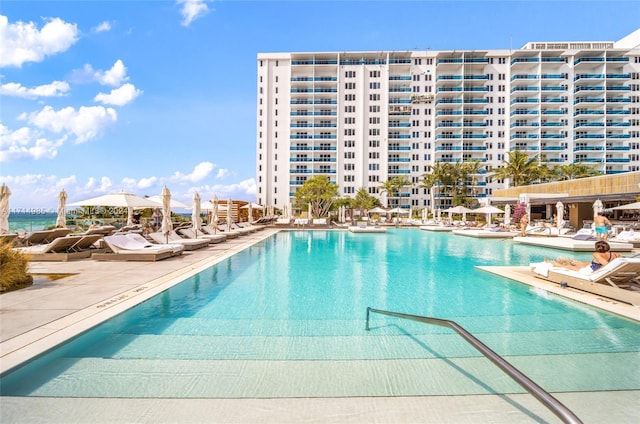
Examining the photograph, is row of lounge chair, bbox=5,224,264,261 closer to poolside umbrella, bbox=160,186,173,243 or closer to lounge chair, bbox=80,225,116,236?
poolside umbrella, bbox=160,186,173,243

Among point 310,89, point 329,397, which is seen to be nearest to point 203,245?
point 329,397

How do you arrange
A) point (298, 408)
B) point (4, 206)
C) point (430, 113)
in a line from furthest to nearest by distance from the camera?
point (430, 113) → point (4, 206) → point (298, 408)

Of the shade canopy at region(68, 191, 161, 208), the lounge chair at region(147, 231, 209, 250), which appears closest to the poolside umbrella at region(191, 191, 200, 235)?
the lounge chair at region(147, 231, 209, 250)

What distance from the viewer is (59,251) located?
10.3m

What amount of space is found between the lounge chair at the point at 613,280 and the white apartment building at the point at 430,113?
51.3 meters

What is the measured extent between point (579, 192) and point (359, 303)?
106 feet

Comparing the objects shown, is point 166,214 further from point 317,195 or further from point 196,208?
point 317,195

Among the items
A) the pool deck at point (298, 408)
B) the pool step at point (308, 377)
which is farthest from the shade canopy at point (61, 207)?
the pool step at point (308, 377)

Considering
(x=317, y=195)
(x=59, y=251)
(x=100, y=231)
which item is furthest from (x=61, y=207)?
(x=317, y=195)

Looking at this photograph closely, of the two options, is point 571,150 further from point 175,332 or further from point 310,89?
point 175,332

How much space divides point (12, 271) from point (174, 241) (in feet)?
22.4

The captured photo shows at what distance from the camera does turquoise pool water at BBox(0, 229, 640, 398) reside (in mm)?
3210

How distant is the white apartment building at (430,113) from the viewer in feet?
186

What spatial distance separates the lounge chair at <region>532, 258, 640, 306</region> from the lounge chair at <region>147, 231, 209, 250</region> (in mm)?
12162
